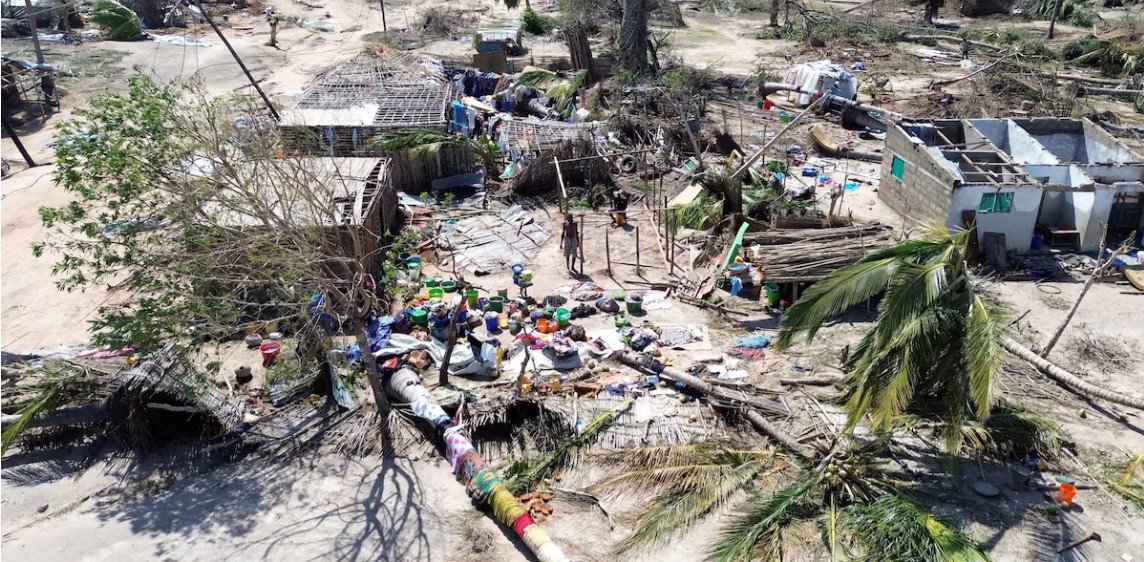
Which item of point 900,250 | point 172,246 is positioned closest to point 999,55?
point 900,250

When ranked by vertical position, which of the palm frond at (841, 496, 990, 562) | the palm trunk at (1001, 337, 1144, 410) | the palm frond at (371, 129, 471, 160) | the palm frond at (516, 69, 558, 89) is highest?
the palm frond at (516, 69, 558, 89)

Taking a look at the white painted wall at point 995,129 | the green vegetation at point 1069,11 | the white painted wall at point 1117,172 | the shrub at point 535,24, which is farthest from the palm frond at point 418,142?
the green vegetation at point 1069,11

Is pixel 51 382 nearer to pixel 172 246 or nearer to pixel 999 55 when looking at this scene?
pixel 172 246

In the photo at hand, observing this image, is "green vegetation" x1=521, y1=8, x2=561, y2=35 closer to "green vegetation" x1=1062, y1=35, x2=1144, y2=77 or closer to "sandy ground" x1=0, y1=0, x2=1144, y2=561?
"green vegetation" x1=1062, y1=35, x2=1144, y2=77

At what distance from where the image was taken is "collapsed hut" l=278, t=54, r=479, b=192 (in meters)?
17.7

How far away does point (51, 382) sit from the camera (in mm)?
9281

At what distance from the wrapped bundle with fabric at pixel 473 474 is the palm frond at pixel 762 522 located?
1.61 m

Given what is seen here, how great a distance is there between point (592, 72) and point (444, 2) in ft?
59.3

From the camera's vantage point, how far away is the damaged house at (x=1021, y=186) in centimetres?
1448

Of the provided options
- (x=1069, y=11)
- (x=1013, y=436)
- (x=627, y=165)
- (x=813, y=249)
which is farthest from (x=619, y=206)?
(x=1069, y=11)

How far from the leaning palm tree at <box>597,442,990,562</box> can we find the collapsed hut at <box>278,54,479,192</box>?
9757mm

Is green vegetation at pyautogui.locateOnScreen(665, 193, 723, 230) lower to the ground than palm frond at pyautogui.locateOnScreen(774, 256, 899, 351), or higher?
lower

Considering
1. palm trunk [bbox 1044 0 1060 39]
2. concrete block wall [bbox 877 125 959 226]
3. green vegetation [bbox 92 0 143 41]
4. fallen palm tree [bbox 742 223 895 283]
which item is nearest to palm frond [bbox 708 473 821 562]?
fallen palm tree [bbox 742 223 895 283]

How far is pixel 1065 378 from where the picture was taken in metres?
10.7
